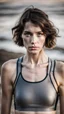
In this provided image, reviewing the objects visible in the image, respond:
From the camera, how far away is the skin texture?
1064 mm

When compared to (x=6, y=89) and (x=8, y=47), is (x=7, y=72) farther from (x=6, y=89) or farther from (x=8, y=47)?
(x=8, y=47)

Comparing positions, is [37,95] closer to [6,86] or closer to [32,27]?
[6,86]

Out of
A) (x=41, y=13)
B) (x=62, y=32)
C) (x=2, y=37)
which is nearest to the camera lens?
(x=41, y=13)

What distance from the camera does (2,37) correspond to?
4.02 metres

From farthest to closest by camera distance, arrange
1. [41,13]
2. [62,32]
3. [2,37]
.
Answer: [2,37] < [62,32] < [41,13]

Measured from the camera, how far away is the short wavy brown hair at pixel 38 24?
1056 millimetres

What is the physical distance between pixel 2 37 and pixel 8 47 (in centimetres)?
21

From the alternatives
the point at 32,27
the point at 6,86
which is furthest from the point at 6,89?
the point at 32,27

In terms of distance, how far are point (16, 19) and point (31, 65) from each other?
2858 mm

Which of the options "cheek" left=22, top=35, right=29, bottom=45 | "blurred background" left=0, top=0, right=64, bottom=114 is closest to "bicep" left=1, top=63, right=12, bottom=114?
"cheek" left=22, top=35, right=29, bottom=45

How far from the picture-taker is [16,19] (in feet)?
12.8

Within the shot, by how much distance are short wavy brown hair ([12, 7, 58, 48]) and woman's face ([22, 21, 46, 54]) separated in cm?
2

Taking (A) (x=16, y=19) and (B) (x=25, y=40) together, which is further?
(A) (x=16, y=19)

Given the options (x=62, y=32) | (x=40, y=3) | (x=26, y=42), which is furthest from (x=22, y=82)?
(x=40, y=3)
